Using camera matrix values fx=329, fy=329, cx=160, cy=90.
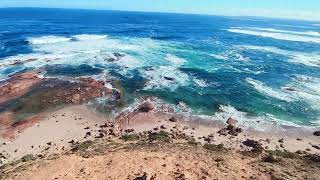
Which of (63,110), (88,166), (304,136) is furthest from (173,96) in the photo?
(88,166)

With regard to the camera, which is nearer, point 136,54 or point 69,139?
point 69,139

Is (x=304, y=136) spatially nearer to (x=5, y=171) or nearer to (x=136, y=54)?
(x=5, y=171)

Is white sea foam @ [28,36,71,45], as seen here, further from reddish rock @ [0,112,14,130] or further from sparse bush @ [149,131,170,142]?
sparse bush @ [149,131,170,142]

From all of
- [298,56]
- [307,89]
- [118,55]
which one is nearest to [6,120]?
[118,55]

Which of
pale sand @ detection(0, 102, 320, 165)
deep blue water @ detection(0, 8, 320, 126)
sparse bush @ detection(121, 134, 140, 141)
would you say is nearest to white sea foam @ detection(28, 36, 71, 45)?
deep blue water @ detection(0, 8, 320, 126)

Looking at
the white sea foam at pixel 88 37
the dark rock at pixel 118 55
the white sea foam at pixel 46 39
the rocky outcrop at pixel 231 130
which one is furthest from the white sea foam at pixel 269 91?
the white sea foam at pixel 88 37

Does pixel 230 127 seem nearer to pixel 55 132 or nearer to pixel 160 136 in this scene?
pixel 160 136
